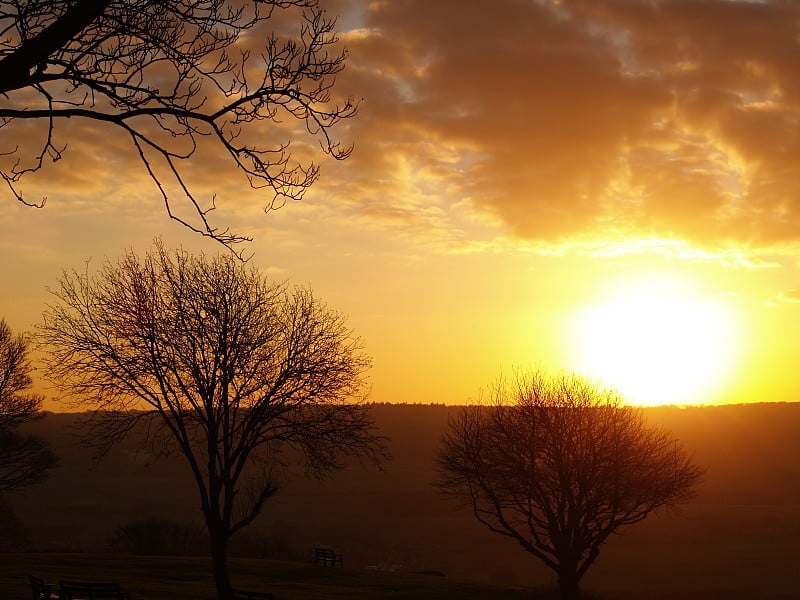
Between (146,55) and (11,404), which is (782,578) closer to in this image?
(11,404)

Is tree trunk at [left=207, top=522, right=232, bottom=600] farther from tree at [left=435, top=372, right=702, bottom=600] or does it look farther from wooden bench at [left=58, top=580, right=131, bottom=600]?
tree at [left=435, top=372, right=702, bottom=600]

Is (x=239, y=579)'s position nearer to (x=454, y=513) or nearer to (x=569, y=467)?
(x=569, y=467)

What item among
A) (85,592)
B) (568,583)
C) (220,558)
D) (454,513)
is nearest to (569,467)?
(568,583)

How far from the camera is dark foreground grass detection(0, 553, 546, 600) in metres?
40.3

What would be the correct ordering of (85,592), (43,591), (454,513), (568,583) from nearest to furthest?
(85,592) < (43,591) < (568,583) < (454,513)

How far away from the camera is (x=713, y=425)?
169125 mm

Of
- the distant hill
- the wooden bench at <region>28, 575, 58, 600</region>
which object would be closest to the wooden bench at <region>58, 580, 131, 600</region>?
the wooden bench at <region>28, 575, 58, 600</region>

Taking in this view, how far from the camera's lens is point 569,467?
35.8 m

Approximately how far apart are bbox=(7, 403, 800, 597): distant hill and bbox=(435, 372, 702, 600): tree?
8.52 m

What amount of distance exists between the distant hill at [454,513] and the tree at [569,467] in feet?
28.0

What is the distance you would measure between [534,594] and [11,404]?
30.2 m

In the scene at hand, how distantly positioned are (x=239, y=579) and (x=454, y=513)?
82850 mm

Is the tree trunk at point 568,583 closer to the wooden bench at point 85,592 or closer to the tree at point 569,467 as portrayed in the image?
the tree at point 569,467

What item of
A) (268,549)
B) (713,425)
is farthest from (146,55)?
(713,425)
